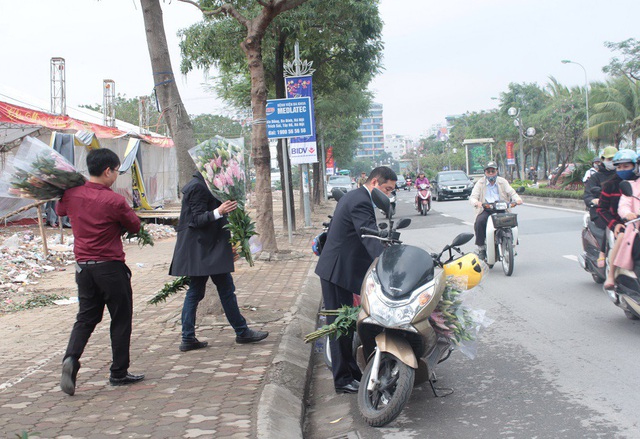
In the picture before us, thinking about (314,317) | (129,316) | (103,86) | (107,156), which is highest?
(103,86)

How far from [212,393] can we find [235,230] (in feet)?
5.25

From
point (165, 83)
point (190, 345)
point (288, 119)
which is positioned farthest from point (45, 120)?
point (190, 345)

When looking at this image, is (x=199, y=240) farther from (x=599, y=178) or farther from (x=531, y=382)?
(x=599, y=178)

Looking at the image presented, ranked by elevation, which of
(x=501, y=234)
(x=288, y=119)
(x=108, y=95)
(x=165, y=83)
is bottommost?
(x=501, y=234)

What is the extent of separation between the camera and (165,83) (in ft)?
25.6

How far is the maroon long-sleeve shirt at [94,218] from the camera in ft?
16.7

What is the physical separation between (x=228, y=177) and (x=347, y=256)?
4.68ft

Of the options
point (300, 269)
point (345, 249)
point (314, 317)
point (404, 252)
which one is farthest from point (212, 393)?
point (300, 269)

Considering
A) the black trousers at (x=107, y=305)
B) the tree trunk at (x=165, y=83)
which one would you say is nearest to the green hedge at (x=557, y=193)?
the tree trunk at (x=165, y=83)

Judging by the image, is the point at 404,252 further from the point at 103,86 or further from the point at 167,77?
the point at 103,86

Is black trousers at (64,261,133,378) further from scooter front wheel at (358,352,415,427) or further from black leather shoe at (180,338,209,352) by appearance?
scooter front wheel at (358,352,415,427)

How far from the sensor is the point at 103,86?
32.0m

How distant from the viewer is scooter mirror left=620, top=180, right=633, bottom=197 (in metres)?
6.63

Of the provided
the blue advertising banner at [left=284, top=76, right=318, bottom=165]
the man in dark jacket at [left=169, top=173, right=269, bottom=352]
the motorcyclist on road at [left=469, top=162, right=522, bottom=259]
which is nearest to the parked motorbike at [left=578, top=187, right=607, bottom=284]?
the motorcyclist on road at [left=469, top=162, right=522, bottom=259]
